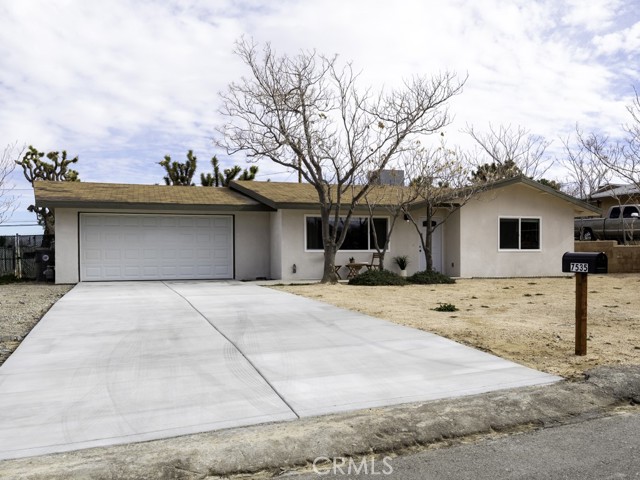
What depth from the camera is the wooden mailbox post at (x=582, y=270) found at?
6.36 m

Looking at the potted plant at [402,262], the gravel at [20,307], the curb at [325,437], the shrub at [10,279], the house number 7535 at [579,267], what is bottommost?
the curb at [325,437]

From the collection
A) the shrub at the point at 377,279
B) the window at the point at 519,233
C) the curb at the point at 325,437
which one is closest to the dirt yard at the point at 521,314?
the shrub at the point at 377,279

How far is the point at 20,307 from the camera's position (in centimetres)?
1112

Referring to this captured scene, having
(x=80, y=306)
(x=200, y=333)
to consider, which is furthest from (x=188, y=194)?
(x=200, y=333)

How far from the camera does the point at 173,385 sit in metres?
5.50

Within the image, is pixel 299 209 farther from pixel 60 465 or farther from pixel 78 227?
pixel 60 465

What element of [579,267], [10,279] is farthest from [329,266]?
[579,267]

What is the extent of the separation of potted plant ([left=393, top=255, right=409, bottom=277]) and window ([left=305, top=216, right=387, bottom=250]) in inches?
30.8

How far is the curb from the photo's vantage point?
368 centimetres

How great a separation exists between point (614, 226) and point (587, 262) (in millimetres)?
20666

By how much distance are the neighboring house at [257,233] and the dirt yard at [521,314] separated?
2.48 meters

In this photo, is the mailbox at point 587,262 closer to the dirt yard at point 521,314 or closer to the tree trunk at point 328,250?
the dirt yard at point 521,314

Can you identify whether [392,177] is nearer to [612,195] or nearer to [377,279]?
[377,279]

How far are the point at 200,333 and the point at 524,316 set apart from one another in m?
5.89
